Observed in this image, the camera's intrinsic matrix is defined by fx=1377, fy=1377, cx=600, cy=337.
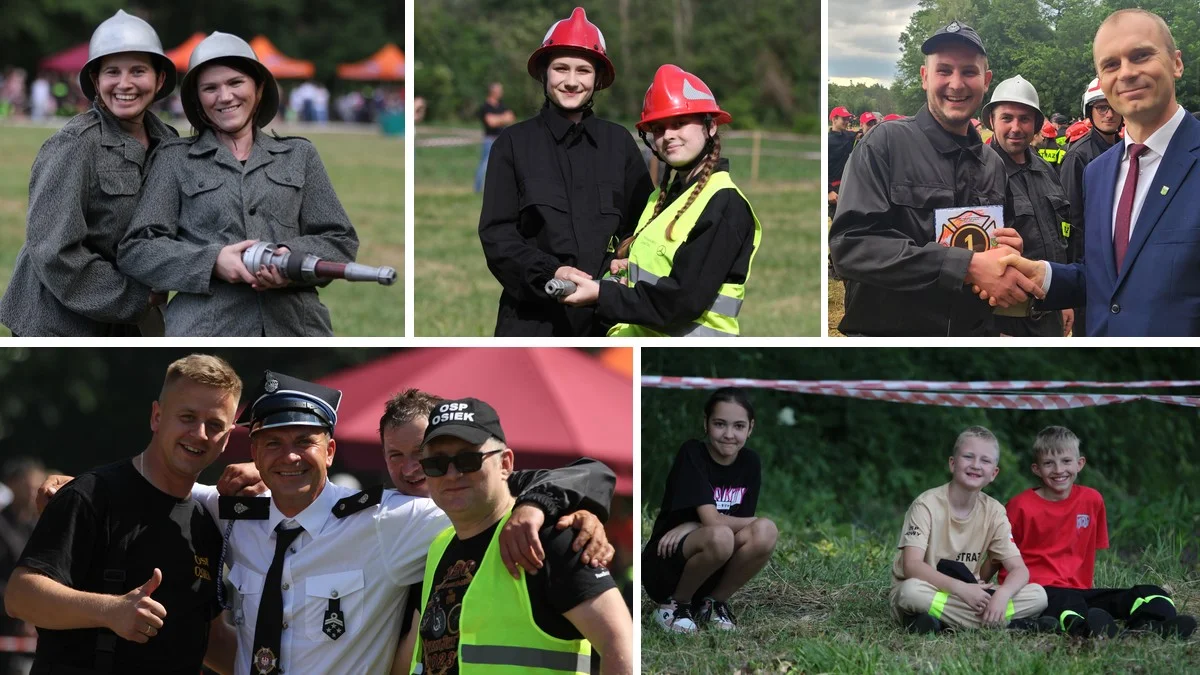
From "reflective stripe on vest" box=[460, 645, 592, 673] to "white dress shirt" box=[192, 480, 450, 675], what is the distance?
49cm

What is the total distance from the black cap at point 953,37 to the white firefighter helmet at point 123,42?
9.63 feet

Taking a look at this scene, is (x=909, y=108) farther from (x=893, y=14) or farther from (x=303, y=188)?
(x=303, y=188)

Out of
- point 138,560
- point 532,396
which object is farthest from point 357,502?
point 532,396

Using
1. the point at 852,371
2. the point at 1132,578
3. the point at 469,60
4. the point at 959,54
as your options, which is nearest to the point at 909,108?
the point at 959,54

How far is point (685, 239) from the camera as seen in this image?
4727 mm

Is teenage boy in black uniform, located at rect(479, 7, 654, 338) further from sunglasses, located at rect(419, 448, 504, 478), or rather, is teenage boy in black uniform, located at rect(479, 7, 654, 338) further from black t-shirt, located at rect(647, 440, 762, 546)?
sunglasses, located at rect(419, 448, 504, 478)

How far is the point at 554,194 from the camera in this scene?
5012 mm

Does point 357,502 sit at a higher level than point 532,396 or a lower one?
lower

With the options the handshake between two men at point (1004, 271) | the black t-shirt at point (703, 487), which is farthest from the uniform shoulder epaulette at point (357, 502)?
the handshake between two men at point (1004, 271)

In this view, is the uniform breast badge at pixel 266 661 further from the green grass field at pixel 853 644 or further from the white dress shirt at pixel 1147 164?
the white dress shirt at pixel 1147 164

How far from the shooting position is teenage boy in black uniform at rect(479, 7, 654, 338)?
4949 mm

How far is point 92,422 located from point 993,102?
7576mm

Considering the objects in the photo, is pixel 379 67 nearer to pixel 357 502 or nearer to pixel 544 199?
pixel 544 199

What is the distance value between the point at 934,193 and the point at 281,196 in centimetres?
254
